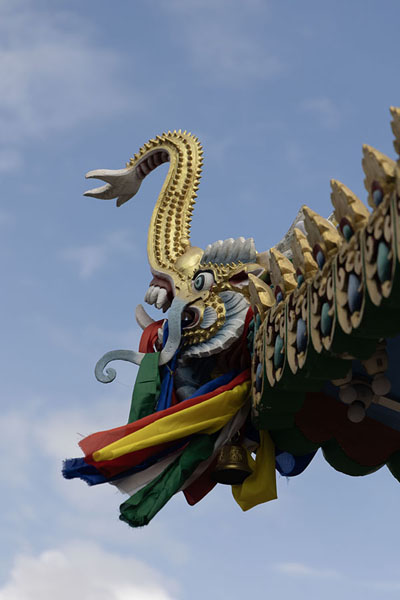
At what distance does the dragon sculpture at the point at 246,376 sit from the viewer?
797cm

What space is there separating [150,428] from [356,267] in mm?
2994

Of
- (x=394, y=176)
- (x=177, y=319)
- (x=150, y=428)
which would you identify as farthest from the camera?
(x=177, y=319)

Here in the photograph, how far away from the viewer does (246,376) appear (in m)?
9.79

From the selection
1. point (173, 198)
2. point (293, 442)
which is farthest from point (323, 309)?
point (173, 198)

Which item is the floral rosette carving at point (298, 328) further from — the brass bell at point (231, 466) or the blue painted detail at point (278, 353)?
the brass bell at point (231, 466)

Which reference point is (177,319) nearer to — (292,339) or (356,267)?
(292,339)

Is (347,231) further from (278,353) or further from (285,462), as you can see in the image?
(285,462)

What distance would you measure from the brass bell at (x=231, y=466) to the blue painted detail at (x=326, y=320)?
2.37 metres

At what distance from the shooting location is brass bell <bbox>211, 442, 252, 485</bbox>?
971cm

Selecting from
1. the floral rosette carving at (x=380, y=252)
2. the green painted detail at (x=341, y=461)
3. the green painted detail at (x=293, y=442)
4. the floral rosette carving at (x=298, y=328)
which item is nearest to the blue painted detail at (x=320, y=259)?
the floral rosette carving at (x=298, y=328)

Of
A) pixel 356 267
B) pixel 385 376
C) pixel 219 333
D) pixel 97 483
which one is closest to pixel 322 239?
pixel 356 267

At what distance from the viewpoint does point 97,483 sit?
9.59 metres

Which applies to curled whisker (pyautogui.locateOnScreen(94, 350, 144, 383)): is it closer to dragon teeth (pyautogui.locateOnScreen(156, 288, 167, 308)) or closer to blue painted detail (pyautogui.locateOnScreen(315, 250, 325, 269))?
dragon teeth (pyautogui.locateOnScreen(156, 288, 167, 308))

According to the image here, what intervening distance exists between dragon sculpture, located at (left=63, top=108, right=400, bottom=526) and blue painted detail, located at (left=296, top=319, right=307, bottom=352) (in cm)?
1
